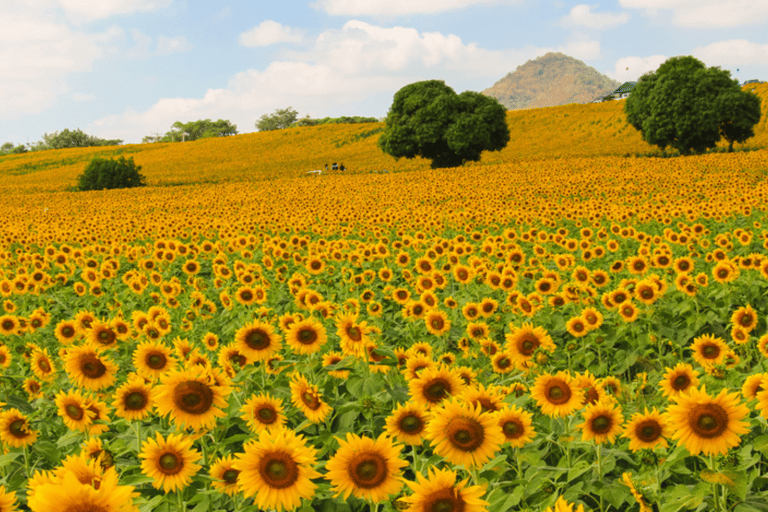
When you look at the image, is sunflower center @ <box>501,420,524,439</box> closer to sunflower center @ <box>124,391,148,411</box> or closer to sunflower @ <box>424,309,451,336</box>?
sunflower center @ <box>124,391,148,411</box>

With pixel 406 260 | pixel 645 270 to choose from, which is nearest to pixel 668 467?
pixel 645 270

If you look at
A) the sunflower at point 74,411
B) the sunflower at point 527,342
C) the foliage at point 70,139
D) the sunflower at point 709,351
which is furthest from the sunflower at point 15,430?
the foliage at point 70,139

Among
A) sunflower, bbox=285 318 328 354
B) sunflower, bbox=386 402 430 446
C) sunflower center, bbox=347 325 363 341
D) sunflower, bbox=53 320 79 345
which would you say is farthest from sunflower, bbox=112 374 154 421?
sunflower, bbox=53 320 79 345

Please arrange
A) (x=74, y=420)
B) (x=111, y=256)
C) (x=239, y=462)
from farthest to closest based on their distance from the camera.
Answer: (x=111, y=256) → (x=74, y=420) → (x=239, y=462)

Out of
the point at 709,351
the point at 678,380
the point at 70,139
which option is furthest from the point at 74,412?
the point at 70,139

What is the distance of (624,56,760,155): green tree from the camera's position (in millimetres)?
41031

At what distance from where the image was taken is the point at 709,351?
4.34 meters

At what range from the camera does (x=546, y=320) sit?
21.3ft

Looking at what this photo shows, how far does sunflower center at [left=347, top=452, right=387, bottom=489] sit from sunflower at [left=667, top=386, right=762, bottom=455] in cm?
135

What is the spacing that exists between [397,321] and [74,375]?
4859 millimetres

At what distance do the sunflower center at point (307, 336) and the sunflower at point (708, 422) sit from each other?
2.32 metres

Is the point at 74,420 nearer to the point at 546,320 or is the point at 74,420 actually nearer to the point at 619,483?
the point at 619,483

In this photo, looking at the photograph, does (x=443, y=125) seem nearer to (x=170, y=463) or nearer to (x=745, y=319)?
(x=745, y=319)

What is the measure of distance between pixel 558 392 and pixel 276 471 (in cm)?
181
